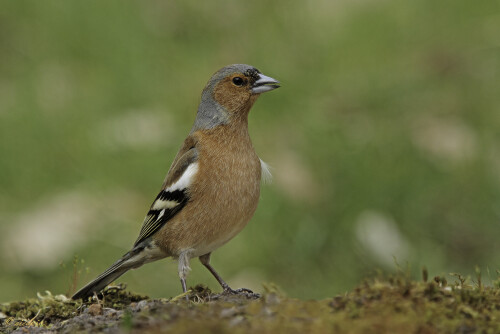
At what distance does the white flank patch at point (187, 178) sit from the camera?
5.23 metres

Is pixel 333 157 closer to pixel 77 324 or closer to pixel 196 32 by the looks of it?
pixel 196 32

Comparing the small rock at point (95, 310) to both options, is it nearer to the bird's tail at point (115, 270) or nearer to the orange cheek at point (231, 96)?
the bird's tail at point (115, 270)

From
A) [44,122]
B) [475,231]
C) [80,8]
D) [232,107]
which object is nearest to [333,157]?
[475,231]

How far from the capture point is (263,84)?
5.70 metres

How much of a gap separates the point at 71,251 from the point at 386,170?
12.1 ft

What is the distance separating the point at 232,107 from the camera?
5602mm

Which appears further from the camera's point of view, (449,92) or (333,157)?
(449,92)

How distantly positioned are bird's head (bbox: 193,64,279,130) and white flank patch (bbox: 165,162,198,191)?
0.43 m

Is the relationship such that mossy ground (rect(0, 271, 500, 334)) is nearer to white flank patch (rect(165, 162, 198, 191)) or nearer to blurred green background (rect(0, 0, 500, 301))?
white flank patch (rect(165, 162, 198, 191))

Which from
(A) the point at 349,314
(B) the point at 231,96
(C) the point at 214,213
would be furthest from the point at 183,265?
(A) the point at 349,314

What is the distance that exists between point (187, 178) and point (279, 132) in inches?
147

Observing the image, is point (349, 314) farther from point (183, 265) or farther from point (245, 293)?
point (183, 265)

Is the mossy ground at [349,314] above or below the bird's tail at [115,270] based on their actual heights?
below

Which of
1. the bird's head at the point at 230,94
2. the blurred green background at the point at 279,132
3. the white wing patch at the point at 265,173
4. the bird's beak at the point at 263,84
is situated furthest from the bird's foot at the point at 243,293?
the blurred green background at the point at 279,132
